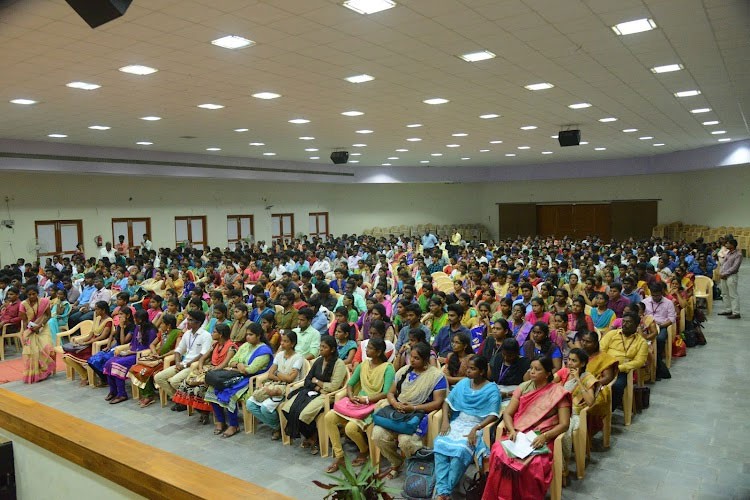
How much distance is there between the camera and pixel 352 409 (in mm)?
4730

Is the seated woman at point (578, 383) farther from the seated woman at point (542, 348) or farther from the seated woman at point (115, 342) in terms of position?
the seated woman at point (115, 342)

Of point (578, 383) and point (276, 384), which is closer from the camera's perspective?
point (578, 383)

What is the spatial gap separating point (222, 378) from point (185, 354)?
109cm

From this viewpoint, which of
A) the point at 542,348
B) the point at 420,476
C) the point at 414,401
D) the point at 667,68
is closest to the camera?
the point at 420,476

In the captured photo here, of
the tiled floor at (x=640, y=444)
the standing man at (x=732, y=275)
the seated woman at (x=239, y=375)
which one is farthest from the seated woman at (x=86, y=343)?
the standing man at (x=732, y=275)

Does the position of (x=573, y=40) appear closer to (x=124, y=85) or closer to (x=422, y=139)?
(x=124, y=85)

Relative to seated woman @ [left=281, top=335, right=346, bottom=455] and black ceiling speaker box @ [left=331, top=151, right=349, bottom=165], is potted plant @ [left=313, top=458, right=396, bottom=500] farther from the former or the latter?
black ceiling speaker box @ [left=331, top=151, right=349, bottom=165]

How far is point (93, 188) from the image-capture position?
659 inches

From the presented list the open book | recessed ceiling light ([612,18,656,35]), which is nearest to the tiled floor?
the open book

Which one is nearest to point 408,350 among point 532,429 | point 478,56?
point 532,429

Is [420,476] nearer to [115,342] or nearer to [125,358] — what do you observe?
[125,358]

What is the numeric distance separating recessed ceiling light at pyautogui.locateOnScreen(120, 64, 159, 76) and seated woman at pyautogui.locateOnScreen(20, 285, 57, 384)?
3558 mm

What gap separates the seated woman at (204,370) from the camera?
226 inches

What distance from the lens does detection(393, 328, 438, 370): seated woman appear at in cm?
525
